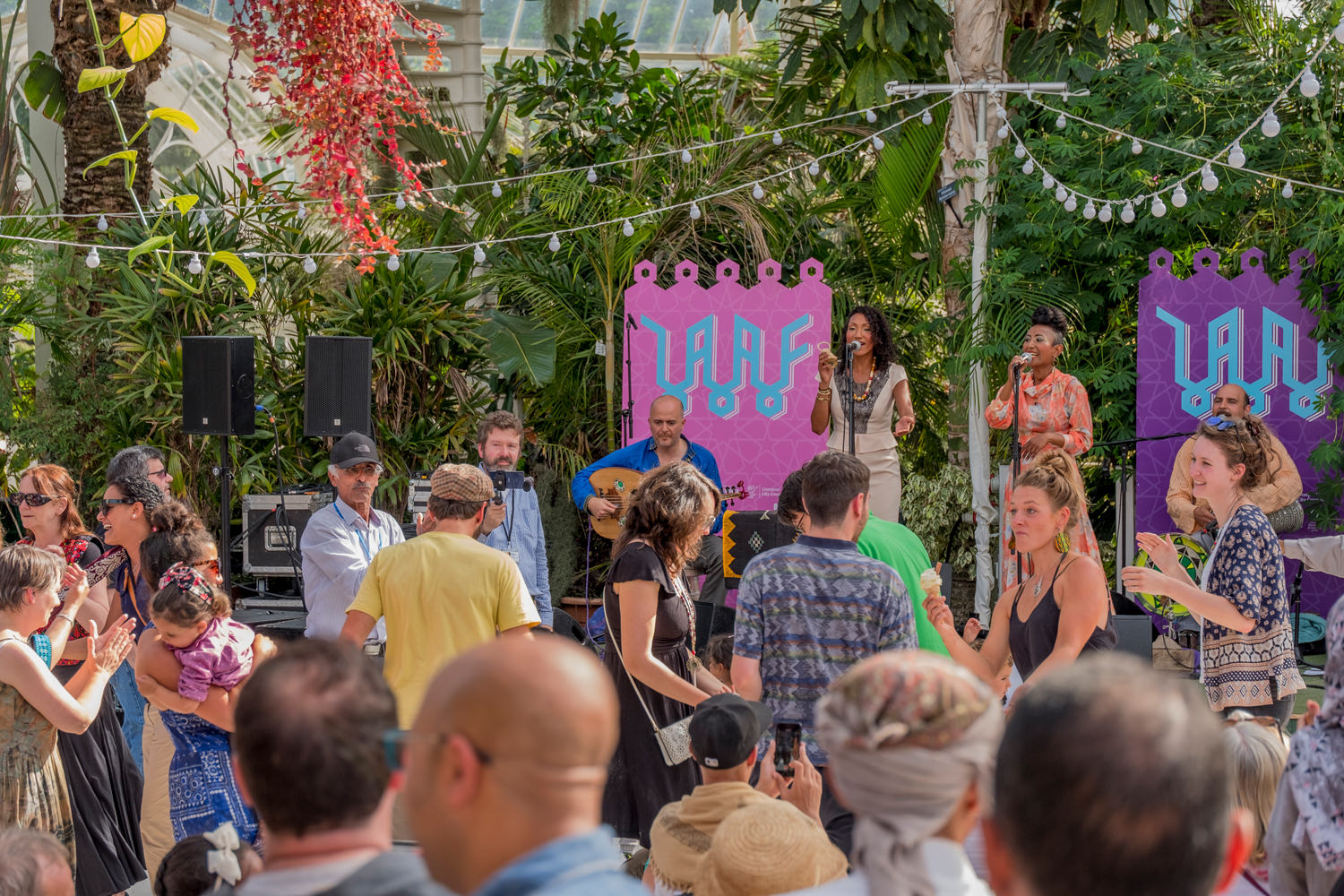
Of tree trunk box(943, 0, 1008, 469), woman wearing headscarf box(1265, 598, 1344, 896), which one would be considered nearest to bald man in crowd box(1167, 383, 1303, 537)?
tree trunk box(943, 0, 1008, 469)

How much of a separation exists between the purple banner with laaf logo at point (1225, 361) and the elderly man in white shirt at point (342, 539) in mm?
4647

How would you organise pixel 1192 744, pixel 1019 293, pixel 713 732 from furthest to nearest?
pixel 1019 293, pixel 713 732, pixel 1192 744

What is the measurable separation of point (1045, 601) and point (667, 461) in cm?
331

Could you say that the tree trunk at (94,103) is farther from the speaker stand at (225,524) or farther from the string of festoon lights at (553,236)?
the speaker stand at (225,524)

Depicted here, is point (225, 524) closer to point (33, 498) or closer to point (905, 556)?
point (33, 498)

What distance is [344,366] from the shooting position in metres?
7.22

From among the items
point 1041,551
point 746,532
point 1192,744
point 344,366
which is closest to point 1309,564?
point 1041,551

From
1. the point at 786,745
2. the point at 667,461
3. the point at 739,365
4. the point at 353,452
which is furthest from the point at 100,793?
the point at 739,365

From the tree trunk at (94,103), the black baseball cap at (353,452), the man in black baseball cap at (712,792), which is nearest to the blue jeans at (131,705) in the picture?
the black baseball cap at (353,452)

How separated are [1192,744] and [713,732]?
1.46 metres

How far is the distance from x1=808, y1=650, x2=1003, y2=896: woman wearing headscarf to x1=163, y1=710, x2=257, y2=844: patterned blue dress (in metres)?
2.16

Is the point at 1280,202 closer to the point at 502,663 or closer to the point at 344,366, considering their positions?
the point at 344,366

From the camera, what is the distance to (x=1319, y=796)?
6.95 ft

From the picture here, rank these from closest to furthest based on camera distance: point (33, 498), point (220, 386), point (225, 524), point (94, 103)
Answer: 1. point (33, 498)
2. point (225, 524)
3. point (220, 386)
4. point (94, 103)
